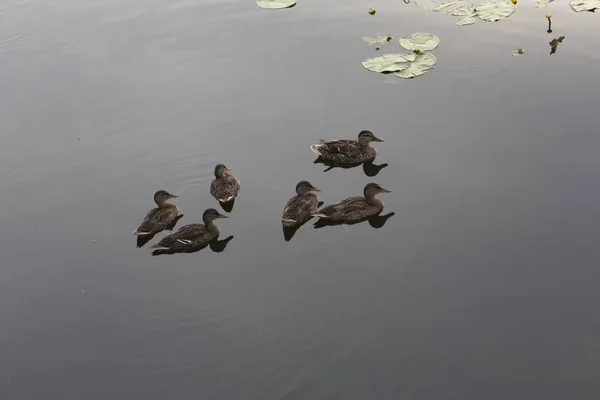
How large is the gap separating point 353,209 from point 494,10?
19.0 ft

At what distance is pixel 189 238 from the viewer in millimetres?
7660

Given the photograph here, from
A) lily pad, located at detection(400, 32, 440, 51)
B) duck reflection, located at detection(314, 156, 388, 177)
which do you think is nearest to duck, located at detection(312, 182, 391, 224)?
duck reflection, located at detection(314, 156, 388, 177)

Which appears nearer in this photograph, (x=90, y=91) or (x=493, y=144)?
(x=493, y=144)

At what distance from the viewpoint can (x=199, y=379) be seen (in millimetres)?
5848

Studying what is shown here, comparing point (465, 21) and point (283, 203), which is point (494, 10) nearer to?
point (465, 21)

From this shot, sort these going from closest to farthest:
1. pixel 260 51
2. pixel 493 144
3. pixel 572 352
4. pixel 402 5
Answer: pixel 572 352 < pixel 493 144 < pixel 260 51 < pixel 402 5

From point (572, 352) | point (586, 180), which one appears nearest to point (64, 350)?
point (572, 352)

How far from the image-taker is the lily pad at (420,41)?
34.8ft

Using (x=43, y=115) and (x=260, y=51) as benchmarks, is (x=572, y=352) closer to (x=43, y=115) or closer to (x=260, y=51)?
(x=260, y=51)

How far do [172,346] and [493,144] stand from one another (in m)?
4.91

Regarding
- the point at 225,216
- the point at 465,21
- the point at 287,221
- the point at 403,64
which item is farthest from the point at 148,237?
the point at 465,21

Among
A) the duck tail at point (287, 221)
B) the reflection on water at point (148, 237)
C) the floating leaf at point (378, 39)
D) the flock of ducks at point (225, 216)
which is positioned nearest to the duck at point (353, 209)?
the flock of ducks at point (225, 216)

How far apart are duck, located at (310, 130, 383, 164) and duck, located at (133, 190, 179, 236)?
2.11 m

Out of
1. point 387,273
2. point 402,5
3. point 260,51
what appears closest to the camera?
point 387,273
